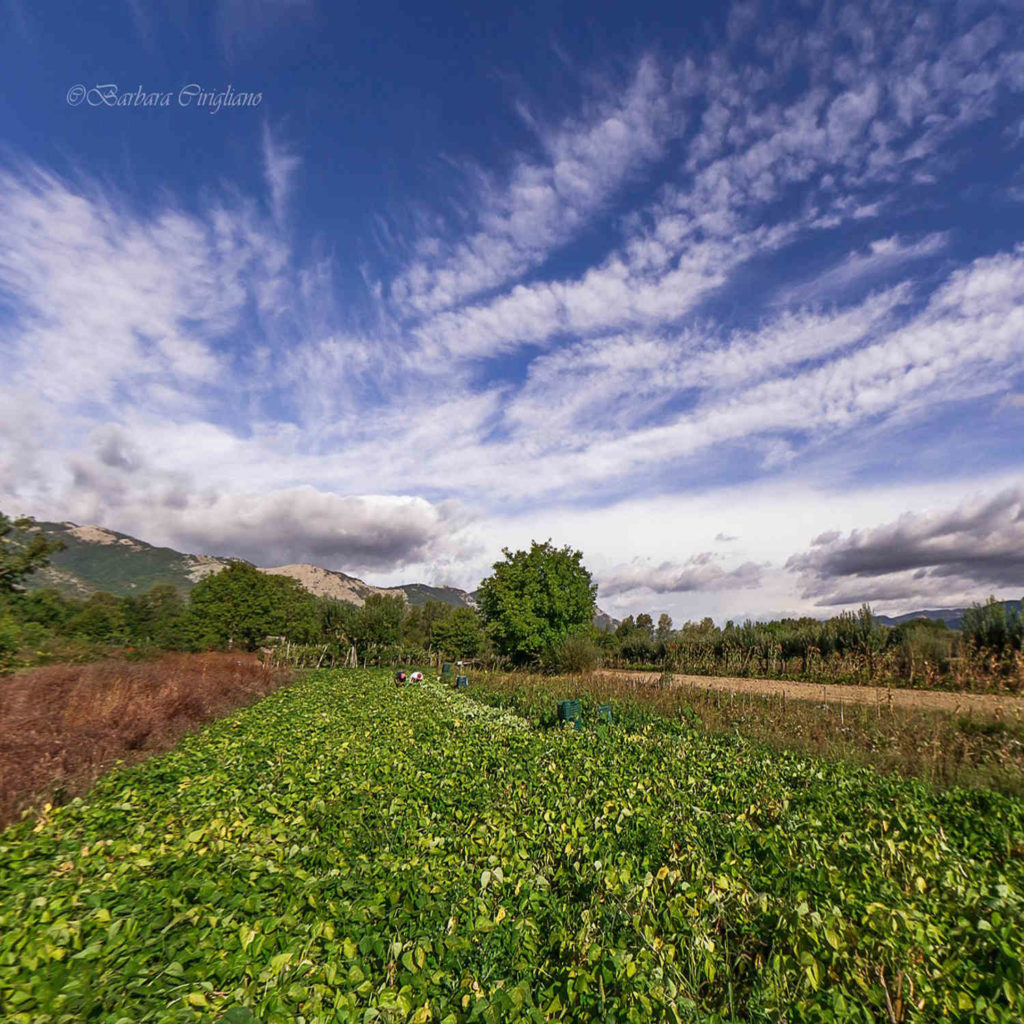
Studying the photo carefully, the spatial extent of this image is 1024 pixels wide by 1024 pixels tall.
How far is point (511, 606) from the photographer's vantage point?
1196 inches

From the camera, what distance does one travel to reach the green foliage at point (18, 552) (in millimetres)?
15302

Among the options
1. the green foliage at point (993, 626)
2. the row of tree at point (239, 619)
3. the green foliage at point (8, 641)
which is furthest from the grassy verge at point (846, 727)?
the row of tree at point (239, 619)

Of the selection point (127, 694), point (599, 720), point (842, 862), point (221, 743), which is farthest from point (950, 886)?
point (127, 694)

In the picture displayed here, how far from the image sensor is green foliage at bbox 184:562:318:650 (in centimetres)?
3662

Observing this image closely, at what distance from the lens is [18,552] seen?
620 inches

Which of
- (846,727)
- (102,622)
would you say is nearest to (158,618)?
(102,622)

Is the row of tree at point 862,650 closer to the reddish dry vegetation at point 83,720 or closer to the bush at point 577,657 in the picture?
the bush at point 577,657

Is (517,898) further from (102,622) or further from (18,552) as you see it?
(102,622)

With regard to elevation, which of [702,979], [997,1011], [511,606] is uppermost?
[511,606]

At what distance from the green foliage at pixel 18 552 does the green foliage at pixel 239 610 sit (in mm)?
19173

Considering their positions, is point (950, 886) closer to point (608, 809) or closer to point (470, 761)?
point (608, 809)

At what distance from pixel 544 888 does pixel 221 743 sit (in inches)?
301

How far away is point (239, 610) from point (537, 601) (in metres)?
23.0

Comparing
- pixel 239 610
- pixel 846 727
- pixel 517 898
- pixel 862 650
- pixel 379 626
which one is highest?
pixel 239 610
